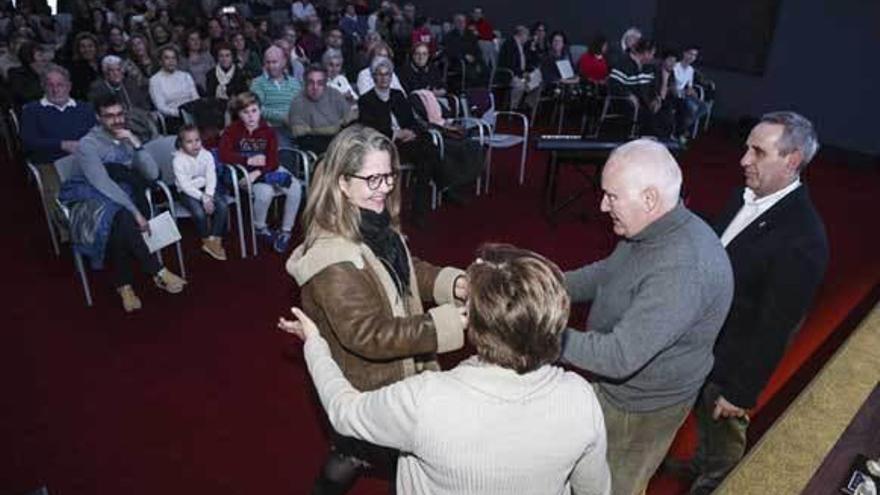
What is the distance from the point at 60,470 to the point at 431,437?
226 centimetres

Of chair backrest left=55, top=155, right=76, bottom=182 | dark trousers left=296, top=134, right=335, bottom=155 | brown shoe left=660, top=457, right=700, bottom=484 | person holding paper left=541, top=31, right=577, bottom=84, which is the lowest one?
brown shoe left=660, top=457, right=700, bottom=484

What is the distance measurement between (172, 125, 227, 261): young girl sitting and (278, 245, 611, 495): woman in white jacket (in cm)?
351

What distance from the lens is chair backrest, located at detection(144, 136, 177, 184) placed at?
14.6 feet

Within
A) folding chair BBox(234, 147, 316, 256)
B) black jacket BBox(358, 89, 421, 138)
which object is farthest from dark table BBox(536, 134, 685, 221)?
folding chair BBox(234, 147, 316, 256)

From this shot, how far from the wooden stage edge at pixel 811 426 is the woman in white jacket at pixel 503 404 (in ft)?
5.00

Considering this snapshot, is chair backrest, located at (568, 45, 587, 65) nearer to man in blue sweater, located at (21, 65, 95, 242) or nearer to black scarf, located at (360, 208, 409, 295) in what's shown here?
man in blue sweater, located at (21, 65, 95, 242)

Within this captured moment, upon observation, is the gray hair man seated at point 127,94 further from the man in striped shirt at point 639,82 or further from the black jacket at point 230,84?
the man in striped shirt at point 639,82

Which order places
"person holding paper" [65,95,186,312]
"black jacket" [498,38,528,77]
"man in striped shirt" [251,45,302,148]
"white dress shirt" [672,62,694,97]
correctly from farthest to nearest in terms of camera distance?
1. "black jacket" [498,38,528,77]
2. "white dress shirt" [672,62,694,97]
3. "man in striped shirt" [251,45,302,148]
4. "person holding paper" [65,95,186,312]

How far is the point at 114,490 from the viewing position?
8.60 feet

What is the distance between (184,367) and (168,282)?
931mm

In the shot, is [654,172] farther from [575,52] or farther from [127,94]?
[575,52]

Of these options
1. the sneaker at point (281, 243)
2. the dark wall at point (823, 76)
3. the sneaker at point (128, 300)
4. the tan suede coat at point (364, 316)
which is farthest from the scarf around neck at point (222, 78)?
the dark wall at point (823, 76)

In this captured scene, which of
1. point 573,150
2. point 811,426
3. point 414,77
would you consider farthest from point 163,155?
point 811,426

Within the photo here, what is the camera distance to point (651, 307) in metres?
1.63
